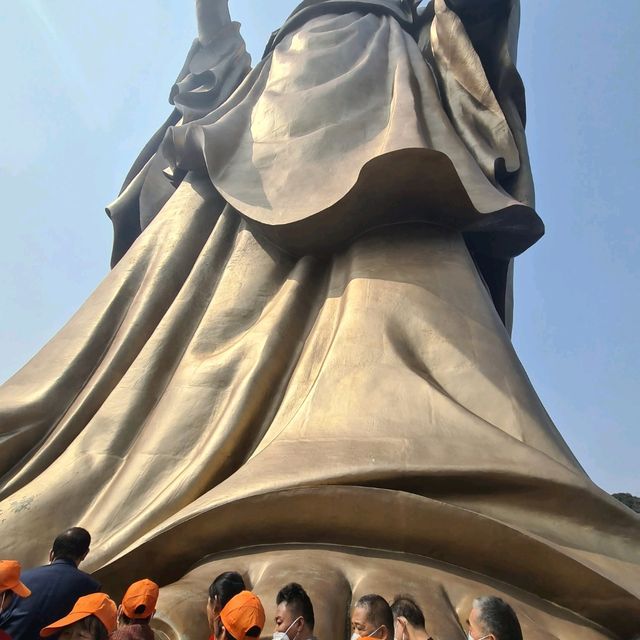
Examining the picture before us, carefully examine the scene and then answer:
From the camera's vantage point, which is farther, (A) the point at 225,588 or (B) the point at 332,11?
(B) the point at 332,11

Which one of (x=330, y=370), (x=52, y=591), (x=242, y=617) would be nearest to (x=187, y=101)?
(x=330, y=370)

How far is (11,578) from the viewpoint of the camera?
165cm

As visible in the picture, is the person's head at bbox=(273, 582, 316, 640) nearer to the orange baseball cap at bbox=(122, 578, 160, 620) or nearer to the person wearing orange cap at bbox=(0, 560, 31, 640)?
the orange baseball cap at bbox=(122, 578, 160, 620)

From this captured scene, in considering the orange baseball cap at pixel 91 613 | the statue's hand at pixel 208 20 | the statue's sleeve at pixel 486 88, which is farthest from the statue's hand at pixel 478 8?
the orange baseball cap at pixel 91 613

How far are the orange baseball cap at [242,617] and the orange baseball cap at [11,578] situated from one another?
575 millimetres

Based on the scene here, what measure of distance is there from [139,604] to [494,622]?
2.46ft

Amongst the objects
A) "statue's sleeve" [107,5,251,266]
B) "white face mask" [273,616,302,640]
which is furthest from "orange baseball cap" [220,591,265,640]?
"statue's sleeve" [107,5,251,266]

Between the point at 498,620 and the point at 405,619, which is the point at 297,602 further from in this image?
the point at 498,620

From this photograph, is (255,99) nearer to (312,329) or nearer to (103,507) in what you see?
(312,329)

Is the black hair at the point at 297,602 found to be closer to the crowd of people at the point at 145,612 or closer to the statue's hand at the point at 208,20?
the crowd of people at the point at 145,612

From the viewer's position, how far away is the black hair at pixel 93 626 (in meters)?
1.42

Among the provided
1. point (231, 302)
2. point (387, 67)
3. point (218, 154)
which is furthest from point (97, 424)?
point (387, 67)

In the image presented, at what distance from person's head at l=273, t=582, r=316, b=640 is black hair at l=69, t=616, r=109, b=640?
35 cm

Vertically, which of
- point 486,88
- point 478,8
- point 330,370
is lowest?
point 330,370
